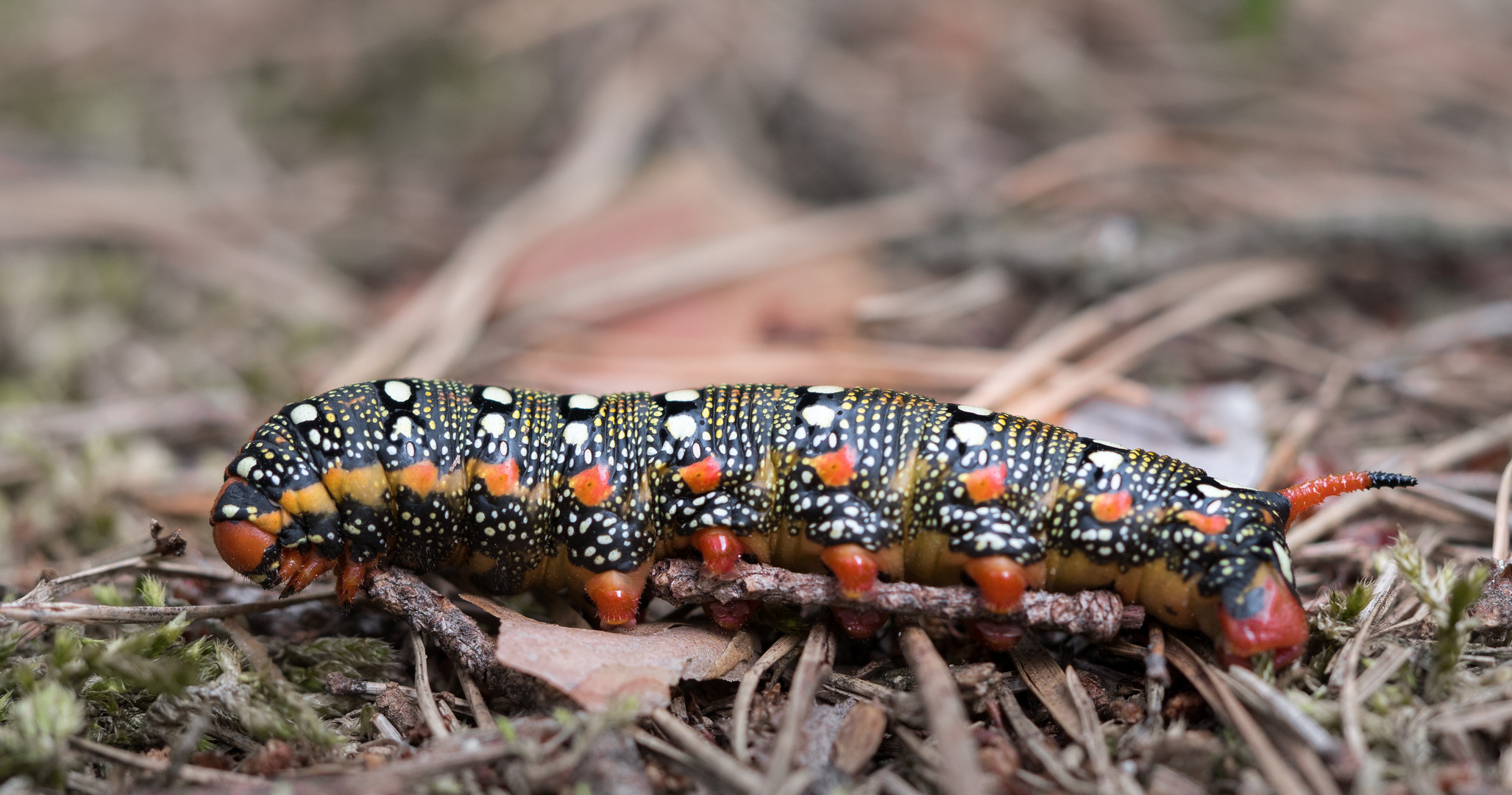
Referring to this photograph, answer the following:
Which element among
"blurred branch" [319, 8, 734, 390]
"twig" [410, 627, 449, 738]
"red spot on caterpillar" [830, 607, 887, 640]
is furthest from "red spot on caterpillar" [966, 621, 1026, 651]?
"blurred branch" [319, 8, 734, 390]

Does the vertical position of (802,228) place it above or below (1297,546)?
above

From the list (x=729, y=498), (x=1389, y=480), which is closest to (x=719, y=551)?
(x=729, y=498)

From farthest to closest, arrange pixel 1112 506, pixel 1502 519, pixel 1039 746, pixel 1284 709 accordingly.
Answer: pixel 1502 519 → pixel 1112 506 → pixel 1039 746 → pixel 1284 709

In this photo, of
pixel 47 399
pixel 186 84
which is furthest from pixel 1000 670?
pixel 186 84

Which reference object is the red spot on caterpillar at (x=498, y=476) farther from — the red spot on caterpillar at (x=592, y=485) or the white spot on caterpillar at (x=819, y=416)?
the white spot on caterpillar at (x=819, y=416)

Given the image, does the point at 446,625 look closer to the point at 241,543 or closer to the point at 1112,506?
the point at 241,543

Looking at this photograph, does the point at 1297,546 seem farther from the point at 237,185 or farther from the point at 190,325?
the point at 237,185

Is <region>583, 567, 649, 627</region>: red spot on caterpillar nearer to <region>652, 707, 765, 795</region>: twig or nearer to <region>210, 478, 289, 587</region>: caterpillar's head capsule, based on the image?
<region>652, 707, 765, 795</region>: twig
